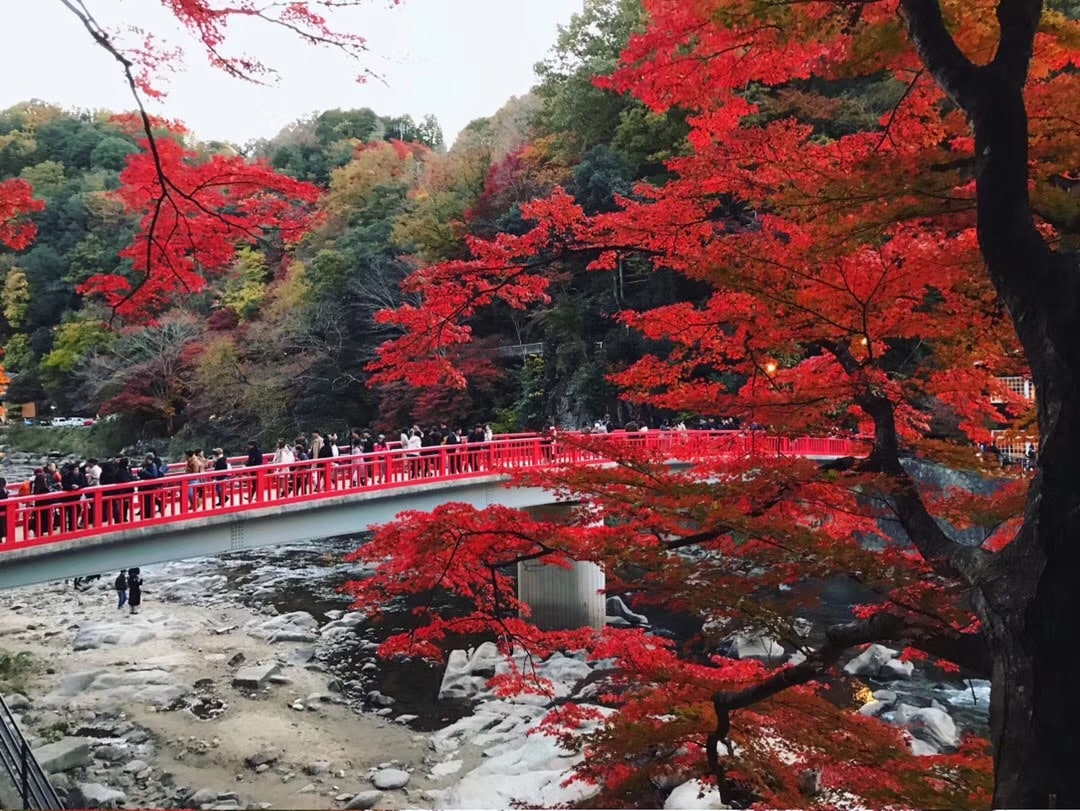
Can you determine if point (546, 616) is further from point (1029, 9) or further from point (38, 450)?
point (38, 450)

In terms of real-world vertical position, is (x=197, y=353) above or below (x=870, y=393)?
above

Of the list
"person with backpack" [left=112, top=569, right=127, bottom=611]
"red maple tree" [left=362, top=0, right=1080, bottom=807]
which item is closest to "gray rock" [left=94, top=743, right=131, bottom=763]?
"red maple tree" [left=362, top=0, right=1080, bottom=807]

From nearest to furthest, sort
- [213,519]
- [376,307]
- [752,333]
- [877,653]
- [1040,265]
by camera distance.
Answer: [1040,265]
[752,333]
[213,519]
[877,653]
[376,307]

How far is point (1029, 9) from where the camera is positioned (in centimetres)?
376

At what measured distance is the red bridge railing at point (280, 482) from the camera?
356 inches

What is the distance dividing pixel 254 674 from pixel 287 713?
1657 millimetres

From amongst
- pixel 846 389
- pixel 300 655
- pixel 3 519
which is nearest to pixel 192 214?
pixel 3 519

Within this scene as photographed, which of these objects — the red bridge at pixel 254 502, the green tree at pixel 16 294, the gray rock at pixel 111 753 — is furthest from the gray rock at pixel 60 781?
the green tree at pixel 16 294

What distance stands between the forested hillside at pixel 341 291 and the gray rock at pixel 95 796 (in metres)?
17.3

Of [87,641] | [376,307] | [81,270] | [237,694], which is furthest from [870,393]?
[81,270]

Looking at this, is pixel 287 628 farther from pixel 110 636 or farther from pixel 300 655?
pixel 110 636

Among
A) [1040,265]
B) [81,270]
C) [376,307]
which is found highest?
[81,270]

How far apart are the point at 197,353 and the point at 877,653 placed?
90.7ft

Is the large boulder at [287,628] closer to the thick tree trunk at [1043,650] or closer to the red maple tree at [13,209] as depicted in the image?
the red maple tree at [13,209]
